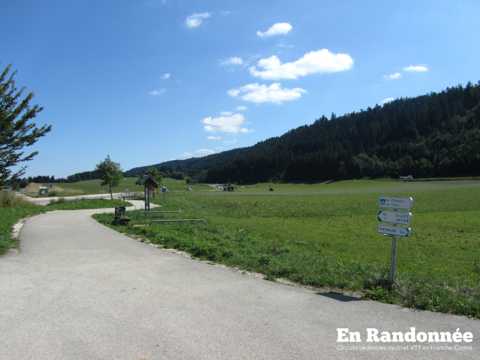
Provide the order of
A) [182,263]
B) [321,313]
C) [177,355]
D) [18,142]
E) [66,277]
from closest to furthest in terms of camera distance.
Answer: [177,355], [321,313], [66,277], [182,263], [18,142]

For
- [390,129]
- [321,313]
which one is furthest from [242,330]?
[390,129]

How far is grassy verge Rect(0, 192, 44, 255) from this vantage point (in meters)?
12.2

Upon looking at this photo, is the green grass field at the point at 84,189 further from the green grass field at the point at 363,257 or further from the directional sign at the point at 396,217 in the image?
the directional sign at the point at 396,217

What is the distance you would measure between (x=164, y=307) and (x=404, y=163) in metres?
155

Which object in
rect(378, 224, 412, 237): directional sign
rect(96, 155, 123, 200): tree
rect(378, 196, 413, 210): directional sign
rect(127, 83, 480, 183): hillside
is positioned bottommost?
rect(378, 224, 412, 237): directional sign

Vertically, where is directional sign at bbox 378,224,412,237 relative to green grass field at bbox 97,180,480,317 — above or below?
above

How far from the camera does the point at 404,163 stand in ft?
→ 479

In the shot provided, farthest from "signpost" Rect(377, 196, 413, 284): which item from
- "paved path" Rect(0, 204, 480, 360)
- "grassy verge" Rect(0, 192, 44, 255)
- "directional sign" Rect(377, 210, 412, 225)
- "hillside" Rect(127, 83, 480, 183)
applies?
"hillside" Rect(127, 83, 480, 183)

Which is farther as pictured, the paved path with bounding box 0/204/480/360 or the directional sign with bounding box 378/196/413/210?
the directional sign with bounding box 378/196/413/210

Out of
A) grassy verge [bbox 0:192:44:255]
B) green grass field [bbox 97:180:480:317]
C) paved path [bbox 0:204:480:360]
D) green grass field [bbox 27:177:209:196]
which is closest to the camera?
paved path [bbox 0:204:480:360]

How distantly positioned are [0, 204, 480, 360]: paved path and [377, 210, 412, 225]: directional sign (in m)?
1.71

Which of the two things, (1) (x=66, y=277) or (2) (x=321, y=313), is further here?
(1) (x=66, y=277)

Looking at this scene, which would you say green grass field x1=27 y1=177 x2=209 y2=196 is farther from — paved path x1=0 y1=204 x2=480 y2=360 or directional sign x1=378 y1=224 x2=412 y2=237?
directional sign x1=378 y1=224 x2=412 y2=237

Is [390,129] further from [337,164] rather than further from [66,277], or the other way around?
[66,277]
